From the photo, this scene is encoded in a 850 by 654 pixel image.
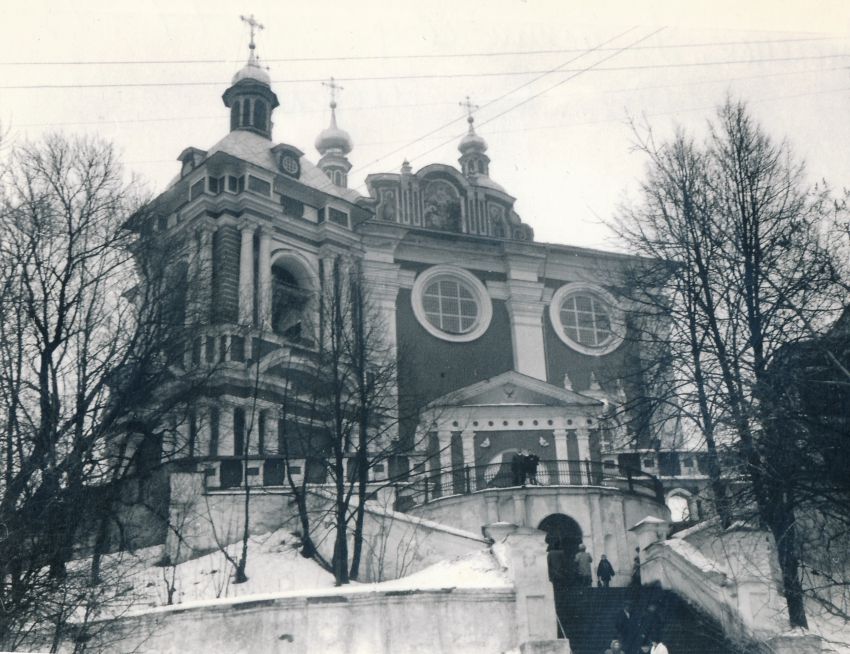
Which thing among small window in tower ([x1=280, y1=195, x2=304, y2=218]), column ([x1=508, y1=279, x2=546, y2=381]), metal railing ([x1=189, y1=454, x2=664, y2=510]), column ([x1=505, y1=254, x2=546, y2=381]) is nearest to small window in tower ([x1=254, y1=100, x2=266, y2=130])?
small window in tower ([x1=280, y1=195, x2=304, y2=218])

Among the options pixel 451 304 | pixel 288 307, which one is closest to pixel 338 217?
pixel 288 307

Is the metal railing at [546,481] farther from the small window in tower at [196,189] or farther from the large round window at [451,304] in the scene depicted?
the small window in tower at [196,189]

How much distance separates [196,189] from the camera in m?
32.3

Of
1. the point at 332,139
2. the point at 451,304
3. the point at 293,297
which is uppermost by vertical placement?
the point at 332,139

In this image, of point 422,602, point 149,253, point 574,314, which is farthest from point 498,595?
point 574,314

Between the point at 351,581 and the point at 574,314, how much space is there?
1844cm

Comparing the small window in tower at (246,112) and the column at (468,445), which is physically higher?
the small window in tower at (246,112)

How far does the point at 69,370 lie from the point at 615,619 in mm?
10204

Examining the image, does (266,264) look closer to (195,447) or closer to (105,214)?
(195,447)

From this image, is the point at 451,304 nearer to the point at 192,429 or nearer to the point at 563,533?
the point at 563,533

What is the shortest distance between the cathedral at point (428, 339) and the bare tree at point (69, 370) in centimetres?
145

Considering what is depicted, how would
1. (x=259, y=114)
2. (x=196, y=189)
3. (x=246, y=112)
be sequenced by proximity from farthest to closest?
(x=259, y=114) < (x=246, y=112) < (x=196, y=189)

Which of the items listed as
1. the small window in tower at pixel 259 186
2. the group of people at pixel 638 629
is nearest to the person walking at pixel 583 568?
the group of people at pixel 638 629

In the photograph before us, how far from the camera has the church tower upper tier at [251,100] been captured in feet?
122
